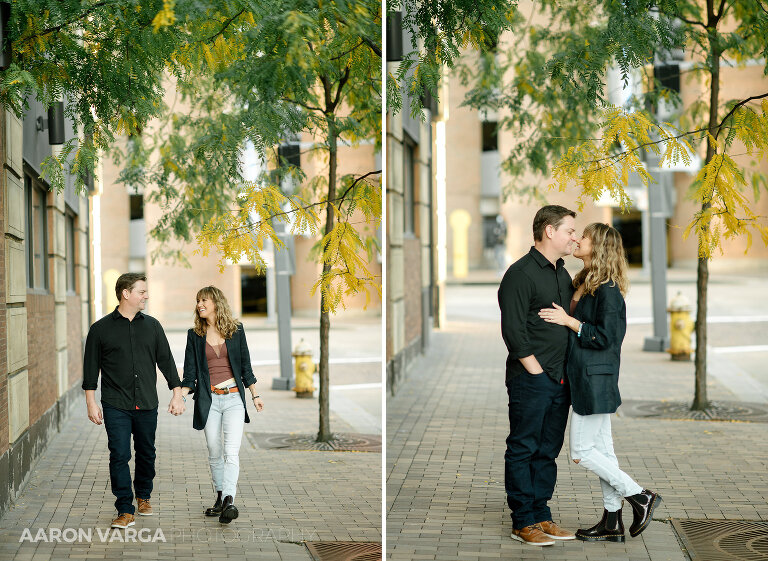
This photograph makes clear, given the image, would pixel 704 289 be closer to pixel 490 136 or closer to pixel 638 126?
pixel 490 136

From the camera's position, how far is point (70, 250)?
18.6 ft

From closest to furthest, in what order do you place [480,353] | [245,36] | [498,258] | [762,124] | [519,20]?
[245,36] → [762,124] → [519,20] → [498,258] → [480,353]

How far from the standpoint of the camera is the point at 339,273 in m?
5.37

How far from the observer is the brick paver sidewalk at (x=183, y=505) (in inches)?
189

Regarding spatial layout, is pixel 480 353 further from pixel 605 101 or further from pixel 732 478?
pixel 605 101

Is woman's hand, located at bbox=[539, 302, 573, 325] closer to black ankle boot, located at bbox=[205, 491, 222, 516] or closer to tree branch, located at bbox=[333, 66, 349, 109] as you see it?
tree branch, located at bbox=[333, 66, 349, 109]

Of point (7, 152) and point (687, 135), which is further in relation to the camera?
point (687, 135)

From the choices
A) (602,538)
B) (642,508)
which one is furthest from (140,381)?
(642,508)

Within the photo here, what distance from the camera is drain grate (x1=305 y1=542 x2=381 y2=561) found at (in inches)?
199

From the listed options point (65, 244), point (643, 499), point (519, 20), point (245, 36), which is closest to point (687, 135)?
point (519, 20)

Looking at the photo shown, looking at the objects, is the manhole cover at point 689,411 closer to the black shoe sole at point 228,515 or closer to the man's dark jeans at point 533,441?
the man's dark jeans at point 533,441

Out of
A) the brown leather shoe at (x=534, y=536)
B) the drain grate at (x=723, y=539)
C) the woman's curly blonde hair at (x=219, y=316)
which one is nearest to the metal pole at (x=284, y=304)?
the woman's curly blonde hair at (x=219, y=316)

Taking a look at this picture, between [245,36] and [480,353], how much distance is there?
175 inches

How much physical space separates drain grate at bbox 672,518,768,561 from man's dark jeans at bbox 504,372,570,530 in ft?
2.42
